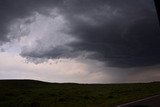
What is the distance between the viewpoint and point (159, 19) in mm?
7113

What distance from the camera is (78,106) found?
32.2m

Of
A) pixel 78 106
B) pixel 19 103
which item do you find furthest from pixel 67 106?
pixel 19 103

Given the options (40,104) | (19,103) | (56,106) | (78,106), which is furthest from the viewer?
(19,103)

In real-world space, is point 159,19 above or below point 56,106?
above

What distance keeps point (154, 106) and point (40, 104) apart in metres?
29.5

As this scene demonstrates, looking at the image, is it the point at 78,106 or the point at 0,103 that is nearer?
the point at 78,106

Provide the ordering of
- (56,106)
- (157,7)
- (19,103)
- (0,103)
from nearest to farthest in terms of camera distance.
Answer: (157,7) → (56,106) → (19,103) → (0,103)

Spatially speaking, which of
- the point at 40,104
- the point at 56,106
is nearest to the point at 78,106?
the point at 56,106

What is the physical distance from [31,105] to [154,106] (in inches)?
1216

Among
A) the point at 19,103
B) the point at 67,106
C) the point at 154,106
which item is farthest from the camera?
the point at 19,103

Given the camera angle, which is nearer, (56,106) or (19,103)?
(56,106)

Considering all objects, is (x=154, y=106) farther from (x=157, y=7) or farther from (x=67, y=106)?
(x=67, y=106)

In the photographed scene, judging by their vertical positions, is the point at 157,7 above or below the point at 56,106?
above

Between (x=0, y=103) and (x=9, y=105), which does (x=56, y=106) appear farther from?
(x=0, y=103)
